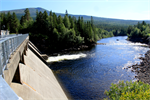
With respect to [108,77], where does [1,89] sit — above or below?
above

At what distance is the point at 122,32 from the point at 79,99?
192376mm

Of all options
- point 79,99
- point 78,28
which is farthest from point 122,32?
point 79,99

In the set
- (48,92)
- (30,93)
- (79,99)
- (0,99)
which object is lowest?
(79,99)

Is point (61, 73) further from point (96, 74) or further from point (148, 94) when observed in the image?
point (148, 94)

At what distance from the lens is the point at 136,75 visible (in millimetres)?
25938

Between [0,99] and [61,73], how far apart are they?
998 inches

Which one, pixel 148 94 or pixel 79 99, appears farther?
pixel 79 99

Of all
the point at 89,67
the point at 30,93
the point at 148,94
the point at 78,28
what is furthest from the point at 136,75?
the point at 78,28

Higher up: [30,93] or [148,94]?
[148,94]

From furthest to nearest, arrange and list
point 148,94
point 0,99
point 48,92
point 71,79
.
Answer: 1. point 71,79
2. point 48,92
3. point 148,94
4. point 0,99

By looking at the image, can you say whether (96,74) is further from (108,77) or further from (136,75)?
(136,75)

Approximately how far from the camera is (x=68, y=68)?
29406 mm

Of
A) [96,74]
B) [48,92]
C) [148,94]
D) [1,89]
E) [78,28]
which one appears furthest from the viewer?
[78,28]

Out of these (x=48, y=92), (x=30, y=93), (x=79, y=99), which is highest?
(x=30, y=93)
